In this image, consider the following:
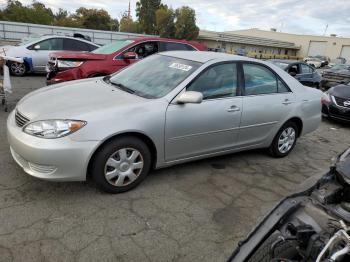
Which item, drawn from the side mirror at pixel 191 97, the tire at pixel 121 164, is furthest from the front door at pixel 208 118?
the tire at pixel 121 164

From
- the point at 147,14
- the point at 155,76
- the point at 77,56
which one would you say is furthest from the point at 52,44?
the point at 147,14

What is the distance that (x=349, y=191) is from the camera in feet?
6.54

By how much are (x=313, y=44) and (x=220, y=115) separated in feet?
219

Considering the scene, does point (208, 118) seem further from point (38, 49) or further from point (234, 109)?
point (38, 49)

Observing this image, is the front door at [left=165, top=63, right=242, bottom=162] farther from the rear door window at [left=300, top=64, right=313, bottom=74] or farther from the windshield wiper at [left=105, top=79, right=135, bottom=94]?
the rear door window at [left=300, top=64, right=313, bottom=74]

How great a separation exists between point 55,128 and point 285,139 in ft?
11.6

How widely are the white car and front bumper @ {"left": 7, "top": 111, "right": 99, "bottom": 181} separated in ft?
26.4

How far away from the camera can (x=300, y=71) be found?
1207cm

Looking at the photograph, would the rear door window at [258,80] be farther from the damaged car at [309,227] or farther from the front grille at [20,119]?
the front grille at [20,119]

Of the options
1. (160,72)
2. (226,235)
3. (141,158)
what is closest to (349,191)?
(226,235)

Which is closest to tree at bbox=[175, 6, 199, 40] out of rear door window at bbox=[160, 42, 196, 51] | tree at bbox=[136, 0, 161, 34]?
tree at bbox=[136, 0, 161, 34]

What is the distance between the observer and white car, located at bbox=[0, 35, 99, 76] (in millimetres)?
10188

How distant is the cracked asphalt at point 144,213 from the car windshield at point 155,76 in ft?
3.62

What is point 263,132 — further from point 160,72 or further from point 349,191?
point 349,191
